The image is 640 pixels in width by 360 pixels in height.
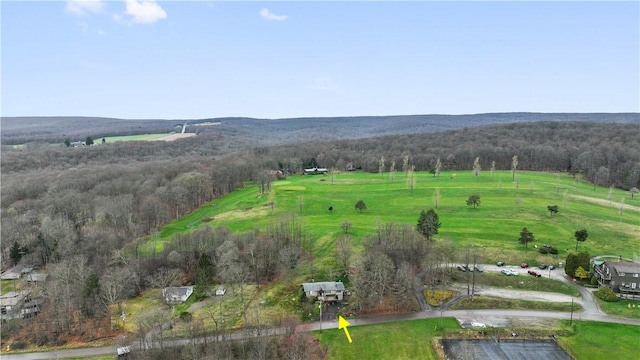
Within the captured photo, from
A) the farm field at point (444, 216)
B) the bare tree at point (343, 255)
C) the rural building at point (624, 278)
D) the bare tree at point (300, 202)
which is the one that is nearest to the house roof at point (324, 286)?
the farm field at point (444, 216)

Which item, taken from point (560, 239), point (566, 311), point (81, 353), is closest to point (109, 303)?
point (81, 353)

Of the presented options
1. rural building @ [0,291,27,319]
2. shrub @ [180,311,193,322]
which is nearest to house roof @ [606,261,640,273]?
shrub @ [180,311,193,322]

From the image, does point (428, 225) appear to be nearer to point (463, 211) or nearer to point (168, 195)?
point (463, 211)

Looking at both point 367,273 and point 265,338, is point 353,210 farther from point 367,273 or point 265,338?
point 265,338

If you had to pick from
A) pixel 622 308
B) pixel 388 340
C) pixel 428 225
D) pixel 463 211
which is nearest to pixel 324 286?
pixel 388 340

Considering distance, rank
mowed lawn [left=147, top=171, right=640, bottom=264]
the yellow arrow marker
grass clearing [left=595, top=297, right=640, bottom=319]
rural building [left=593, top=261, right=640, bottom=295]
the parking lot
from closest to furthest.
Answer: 1. the parking lot
2. the yellow arrow marker
3. grass clearing [left=595, top=297, right=640, bottom=319]
4. rural building [left=593, top=261, right=640, bottom=295]
5. mowed lawn [left=147, top=171, right=640, bottom=264]

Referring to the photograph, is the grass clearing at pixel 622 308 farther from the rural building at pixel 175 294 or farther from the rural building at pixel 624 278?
the rural building at pixel 175 294

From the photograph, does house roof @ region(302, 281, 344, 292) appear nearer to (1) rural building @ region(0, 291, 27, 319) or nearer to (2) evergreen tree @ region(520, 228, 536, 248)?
(2) evergreen tree @ region(520, 228, 536, 248)
